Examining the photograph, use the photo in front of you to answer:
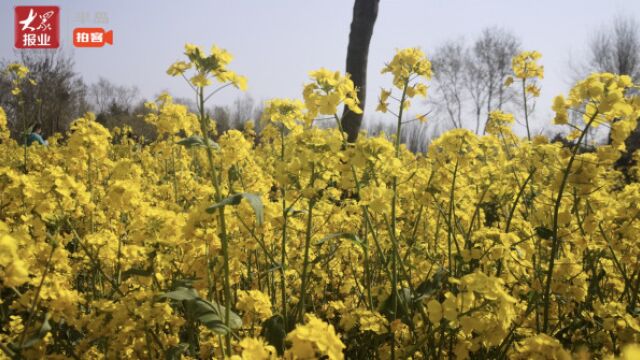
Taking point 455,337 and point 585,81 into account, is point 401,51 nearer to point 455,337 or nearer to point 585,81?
point 585,81

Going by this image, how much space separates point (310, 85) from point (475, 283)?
3.91 feet

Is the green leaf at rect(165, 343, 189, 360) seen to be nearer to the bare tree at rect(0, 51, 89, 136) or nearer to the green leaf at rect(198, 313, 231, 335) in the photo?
the green leaf at rect(198, 313, 231, 335)

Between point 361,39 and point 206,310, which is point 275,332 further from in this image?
point 361,39

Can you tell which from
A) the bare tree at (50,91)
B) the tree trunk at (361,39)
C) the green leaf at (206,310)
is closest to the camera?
the green leaf at (206,310)

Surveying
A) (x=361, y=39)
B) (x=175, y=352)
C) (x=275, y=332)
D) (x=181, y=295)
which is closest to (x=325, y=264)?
(x=275, y=332)

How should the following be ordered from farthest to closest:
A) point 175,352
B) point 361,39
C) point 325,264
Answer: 1. point 361,39
2. point 325,264
3. point 175,352

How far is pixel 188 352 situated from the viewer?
7.22 feet

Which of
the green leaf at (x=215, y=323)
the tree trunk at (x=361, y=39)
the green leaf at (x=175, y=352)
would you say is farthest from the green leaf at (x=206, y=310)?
the tree trunk at (x=361, y=39)

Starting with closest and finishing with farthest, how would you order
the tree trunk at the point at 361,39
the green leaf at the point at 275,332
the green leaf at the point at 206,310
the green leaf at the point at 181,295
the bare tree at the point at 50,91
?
1. the green leaf at the point at 181,295
2. the green leaf at the point at 206,310
3. the green leaf at the point at 275,332
4. the tree trunk at the point at 361,39
5. the bare tree at the point at 50,91

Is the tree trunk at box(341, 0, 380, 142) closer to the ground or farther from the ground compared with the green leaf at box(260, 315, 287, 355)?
farther from the ground

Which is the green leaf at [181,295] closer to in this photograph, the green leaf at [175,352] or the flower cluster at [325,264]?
the flower cluster at [325,264]

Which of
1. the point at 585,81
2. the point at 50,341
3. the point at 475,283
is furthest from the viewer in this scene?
the point at 50,341

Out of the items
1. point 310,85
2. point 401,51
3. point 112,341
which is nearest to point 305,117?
point 310,85

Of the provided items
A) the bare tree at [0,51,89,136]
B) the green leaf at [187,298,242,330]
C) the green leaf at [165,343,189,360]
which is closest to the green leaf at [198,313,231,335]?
the green leaf at [187,298,242,330]
